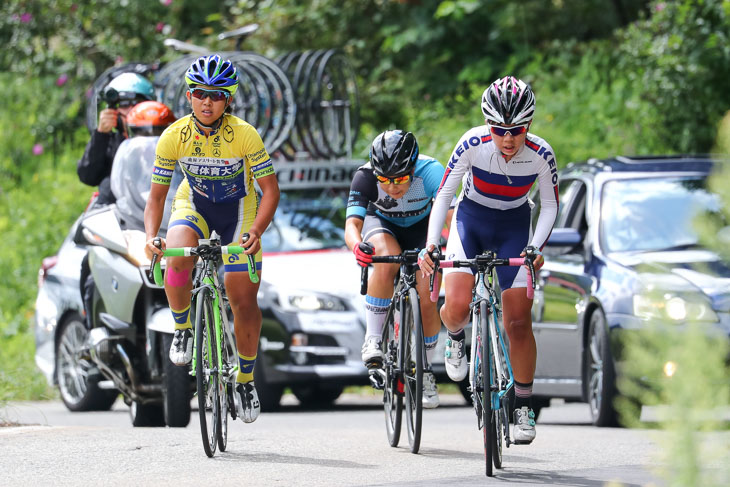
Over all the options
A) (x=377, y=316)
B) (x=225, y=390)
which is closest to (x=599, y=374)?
(x=377, y=316)

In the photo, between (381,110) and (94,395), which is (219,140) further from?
(381,110)

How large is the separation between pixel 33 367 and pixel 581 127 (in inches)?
285

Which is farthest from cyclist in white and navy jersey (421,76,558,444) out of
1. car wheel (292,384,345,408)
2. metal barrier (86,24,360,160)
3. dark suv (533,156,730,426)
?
metal barrier (86,24,360,160)

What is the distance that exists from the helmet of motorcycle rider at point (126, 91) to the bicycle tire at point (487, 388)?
5010 millimetres

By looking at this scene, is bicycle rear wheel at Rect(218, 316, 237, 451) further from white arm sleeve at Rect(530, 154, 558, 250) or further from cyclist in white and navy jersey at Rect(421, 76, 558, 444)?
white arm sleeve at Rect(530, 154, 558, 250)

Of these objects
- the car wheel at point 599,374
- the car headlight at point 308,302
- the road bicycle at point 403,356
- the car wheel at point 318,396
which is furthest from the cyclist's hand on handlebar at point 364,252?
the car wheel at point 318,396

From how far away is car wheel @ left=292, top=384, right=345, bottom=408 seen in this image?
14.8 meters

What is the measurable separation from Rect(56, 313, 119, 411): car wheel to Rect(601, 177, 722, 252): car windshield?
4.38 metres

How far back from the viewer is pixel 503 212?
27.8 ft

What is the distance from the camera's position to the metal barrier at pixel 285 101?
53.3ft

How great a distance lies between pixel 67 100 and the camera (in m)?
24.8

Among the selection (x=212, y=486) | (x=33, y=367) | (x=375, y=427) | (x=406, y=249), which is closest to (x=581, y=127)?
(x=33, y=367)

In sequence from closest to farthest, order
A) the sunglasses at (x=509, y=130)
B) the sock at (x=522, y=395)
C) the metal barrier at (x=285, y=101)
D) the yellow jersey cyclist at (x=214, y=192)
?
the sunglasses at (x=509, y=130)
the sock at (x=522, y=395)
the yellow jersey cyclist at (x=214, y=192)
the metal barrier at (x=285, y=101)

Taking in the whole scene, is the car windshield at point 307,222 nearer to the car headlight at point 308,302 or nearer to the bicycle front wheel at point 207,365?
the car headlight at point 308,302
